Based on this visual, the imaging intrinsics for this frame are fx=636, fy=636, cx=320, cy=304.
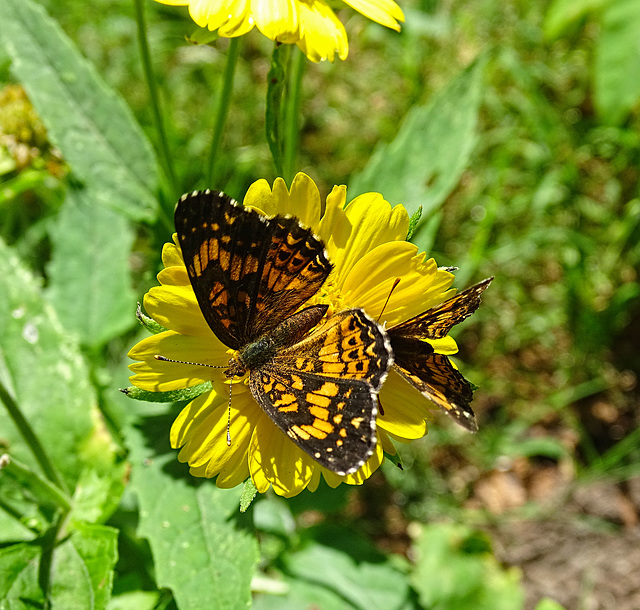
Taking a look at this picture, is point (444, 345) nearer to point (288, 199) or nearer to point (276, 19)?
point (288, 199)

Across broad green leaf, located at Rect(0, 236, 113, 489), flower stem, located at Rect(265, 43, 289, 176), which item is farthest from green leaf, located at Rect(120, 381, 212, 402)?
broad green leaf, located at Rect(0, 236, 113, 489)

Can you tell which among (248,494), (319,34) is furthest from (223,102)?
(248,494)

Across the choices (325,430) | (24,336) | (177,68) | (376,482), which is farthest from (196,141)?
(325,430)

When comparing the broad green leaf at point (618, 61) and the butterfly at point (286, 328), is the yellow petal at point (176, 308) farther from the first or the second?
the broad green leaf at point (618, 61)

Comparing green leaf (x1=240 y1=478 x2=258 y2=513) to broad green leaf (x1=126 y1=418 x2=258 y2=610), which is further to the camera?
broad green leaf (x1=126 y1=418 x2=258 y2=610)

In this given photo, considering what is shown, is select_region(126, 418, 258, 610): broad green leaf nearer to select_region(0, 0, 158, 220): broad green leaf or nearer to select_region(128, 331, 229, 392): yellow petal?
select_region(128, 331, 229, 392): yellow petal

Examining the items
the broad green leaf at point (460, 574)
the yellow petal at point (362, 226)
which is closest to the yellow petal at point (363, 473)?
the yellow petal at point (362, 226)

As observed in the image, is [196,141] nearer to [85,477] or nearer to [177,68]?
[177,68]

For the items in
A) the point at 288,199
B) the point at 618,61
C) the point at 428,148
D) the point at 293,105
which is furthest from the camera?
the point at 618,61
